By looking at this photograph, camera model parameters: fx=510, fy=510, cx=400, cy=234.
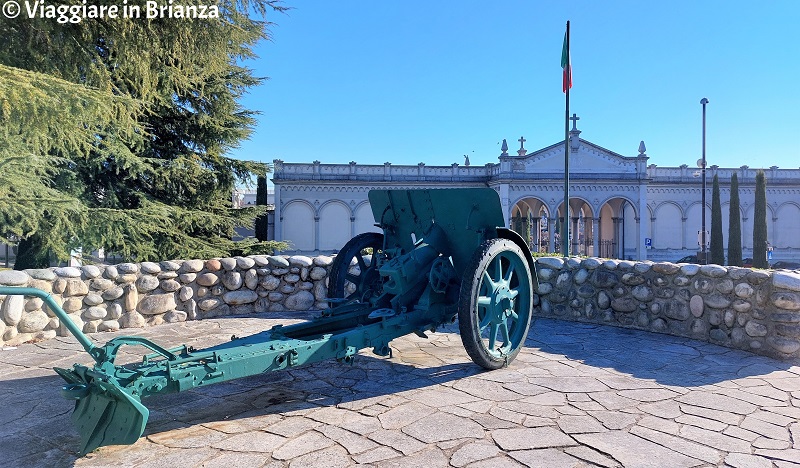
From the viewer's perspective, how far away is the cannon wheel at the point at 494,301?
3879 mm

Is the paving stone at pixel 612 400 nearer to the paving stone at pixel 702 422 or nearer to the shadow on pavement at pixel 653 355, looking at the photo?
the paving stone at pixel 702 422

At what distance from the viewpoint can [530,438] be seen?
2914 mm

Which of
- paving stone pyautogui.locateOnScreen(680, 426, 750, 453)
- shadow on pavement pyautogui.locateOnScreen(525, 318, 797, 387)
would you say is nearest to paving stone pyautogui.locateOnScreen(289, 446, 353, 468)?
paving stone pyautogui.locateOnScreen(680, 426, 750, 453)

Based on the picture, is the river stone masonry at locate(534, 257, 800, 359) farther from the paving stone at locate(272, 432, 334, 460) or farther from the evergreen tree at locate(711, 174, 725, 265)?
the evergreen tree at locate(711, 174, 725, 265)

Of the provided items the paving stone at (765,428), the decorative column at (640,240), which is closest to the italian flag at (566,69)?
the paving stone at (765,428)

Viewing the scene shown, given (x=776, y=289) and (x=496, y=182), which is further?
(x=496, y=182)

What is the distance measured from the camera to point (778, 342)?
4613 millimetres

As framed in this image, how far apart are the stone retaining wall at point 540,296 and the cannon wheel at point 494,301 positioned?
84.7 inches

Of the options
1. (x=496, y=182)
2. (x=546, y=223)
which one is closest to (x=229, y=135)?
(x=496, y=182)

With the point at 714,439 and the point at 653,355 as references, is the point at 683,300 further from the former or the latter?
the point at 714,439

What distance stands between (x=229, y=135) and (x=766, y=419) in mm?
13440

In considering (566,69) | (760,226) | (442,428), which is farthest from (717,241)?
(442,428)

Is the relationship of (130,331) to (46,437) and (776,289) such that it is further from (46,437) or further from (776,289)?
(776,289)

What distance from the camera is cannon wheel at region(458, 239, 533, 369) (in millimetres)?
3879
